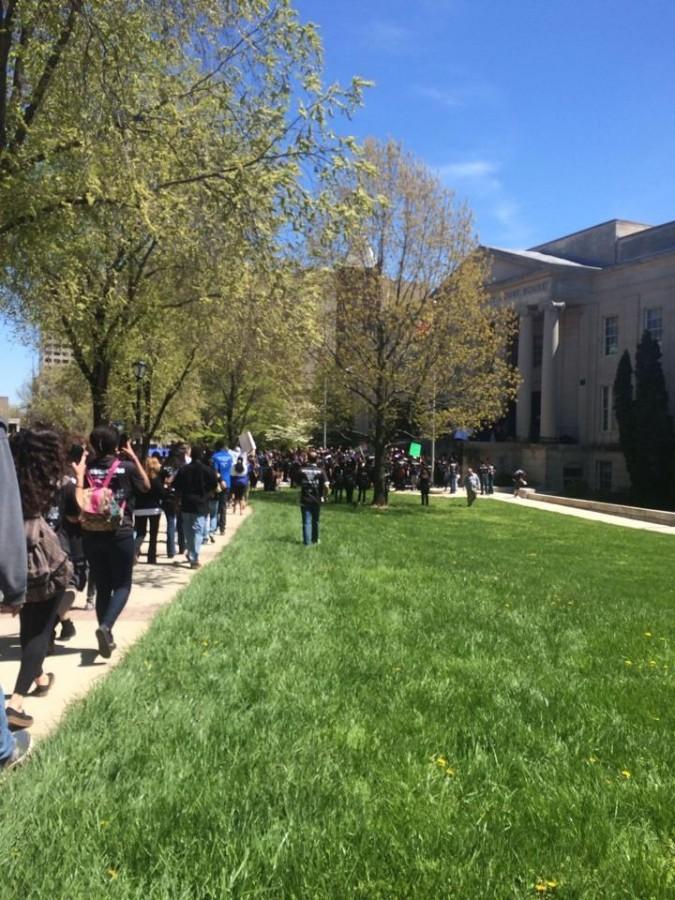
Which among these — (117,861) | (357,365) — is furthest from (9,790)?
(357,365)

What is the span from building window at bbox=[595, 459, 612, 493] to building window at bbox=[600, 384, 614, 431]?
2.02 m

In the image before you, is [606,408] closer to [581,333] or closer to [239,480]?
[581,333]

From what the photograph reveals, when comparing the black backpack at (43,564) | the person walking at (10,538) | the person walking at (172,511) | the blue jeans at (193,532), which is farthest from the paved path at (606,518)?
the person walking at (10,538)

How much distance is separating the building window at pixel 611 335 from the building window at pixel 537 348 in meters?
5.67

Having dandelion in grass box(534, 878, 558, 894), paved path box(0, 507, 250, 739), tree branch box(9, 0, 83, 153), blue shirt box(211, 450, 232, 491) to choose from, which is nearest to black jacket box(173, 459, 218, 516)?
paved path box(0, 507, 250, 739)

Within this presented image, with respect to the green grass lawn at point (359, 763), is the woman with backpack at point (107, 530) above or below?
above

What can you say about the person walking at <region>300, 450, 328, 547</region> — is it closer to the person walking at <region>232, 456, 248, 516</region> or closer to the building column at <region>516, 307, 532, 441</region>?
the person walking at <region>232, 456, 248, 516</region>

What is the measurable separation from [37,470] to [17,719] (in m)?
1.45

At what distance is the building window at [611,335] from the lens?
45594 mm

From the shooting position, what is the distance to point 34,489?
472 centimetres

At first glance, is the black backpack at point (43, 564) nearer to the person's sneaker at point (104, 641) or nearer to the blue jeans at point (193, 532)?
the person's sneaker at point (104, 641)

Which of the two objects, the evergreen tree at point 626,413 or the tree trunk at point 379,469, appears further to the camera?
the evergreen tree at point 626,413

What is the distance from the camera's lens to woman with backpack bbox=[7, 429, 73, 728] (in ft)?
15.3

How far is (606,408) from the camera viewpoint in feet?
152
